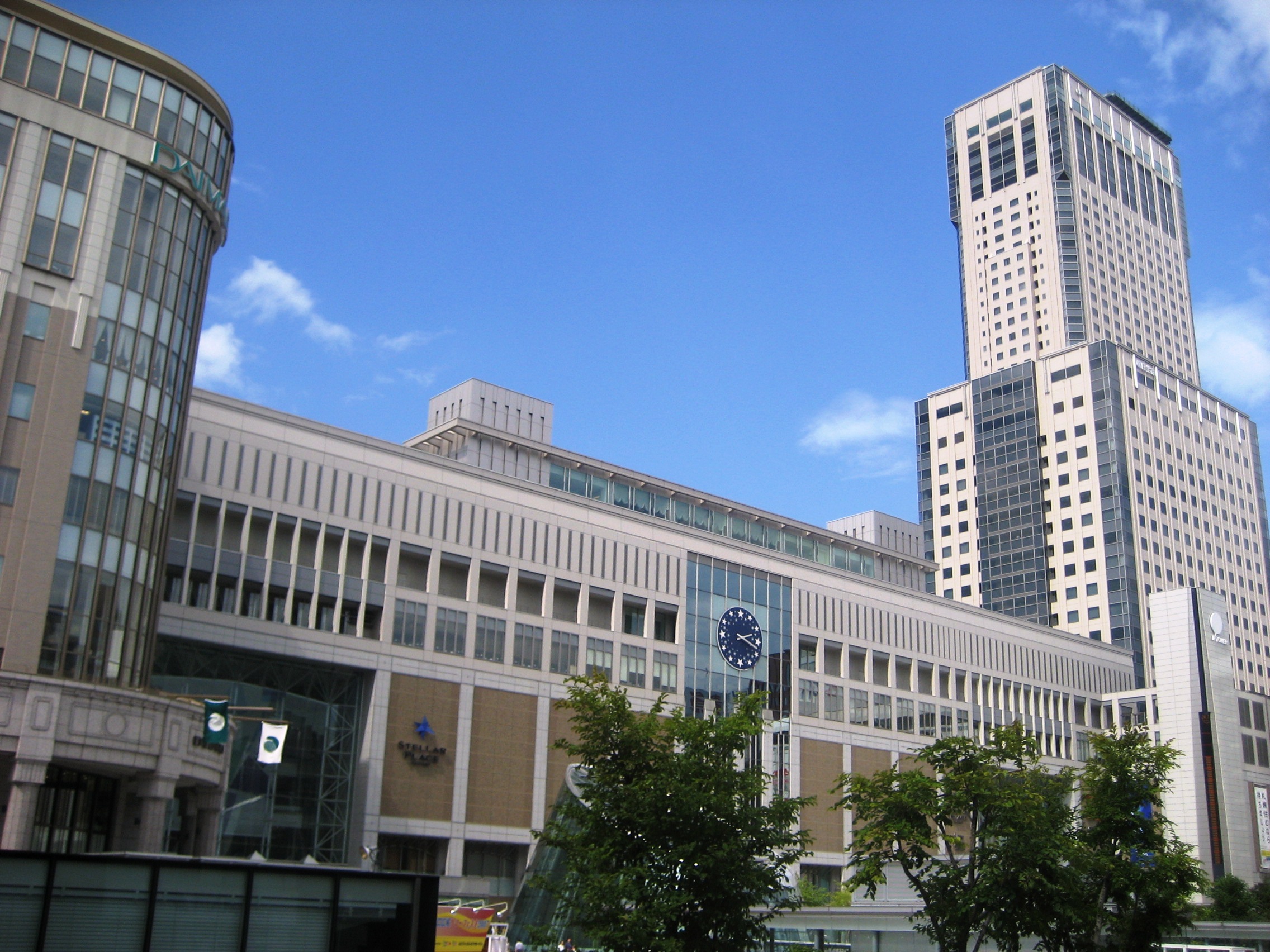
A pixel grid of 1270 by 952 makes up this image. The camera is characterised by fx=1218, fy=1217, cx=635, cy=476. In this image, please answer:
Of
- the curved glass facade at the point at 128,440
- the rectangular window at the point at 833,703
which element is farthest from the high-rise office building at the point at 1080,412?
the curved glass facade at the point at 128,440

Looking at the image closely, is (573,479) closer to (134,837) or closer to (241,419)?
(241,419)

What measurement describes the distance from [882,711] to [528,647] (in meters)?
34.9

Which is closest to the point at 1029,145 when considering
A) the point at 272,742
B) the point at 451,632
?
the point at 451,632

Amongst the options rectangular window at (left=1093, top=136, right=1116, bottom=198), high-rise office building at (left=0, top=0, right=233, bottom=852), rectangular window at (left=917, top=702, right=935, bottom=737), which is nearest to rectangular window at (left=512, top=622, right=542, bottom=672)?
high-rise office building at (left=0, top=0, right=233, bottom=852)

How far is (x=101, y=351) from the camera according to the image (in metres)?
49.6

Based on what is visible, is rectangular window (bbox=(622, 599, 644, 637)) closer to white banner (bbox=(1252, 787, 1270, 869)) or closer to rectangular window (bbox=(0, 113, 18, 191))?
rectangular window (bbox=(0, 113, 18, 191))

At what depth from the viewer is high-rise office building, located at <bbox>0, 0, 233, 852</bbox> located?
45156 mm

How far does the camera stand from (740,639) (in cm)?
8894

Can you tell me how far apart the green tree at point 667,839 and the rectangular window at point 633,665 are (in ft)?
150

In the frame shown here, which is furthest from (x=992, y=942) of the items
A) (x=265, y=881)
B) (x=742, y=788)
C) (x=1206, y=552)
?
(x=1206, y=552)

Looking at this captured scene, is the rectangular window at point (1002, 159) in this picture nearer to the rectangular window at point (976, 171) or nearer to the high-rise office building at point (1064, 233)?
the high-rise office building at point (1064, 233)

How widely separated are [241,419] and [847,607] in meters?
50.9

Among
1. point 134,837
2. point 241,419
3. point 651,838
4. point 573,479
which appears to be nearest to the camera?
point 651,838

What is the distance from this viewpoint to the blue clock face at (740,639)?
87875 millimetres
